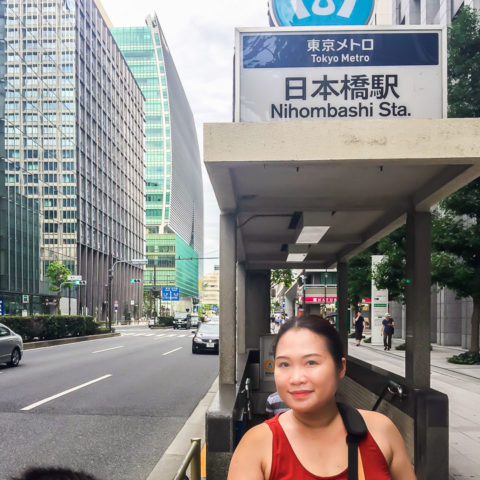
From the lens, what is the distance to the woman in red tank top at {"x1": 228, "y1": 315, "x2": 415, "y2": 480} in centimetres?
160

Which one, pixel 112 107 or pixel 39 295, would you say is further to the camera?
pixel 112 107

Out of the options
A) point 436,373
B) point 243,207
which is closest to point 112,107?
point 436,373

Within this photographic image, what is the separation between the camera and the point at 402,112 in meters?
5.11

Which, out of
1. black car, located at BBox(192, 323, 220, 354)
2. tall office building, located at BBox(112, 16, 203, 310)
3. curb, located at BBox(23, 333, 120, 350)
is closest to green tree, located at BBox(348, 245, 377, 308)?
black car, located at BBox(192, 323, 220, 354)

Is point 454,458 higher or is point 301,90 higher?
point 301,90

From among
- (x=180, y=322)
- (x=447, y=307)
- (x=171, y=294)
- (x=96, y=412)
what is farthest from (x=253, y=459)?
(x=171, y=294)

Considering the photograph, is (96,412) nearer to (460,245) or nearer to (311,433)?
(311,433)

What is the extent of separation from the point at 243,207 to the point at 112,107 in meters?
95.3

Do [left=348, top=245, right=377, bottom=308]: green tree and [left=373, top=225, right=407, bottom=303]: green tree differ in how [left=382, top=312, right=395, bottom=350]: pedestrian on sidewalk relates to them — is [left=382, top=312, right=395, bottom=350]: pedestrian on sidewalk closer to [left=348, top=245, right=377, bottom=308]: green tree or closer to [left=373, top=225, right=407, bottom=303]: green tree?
[left=373, top=225, right=407, bottom=303]: green tree

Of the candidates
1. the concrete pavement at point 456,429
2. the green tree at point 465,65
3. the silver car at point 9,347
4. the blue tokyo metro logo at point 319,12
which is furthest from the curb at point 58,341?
the blue tokyo metro logo at point 319,12

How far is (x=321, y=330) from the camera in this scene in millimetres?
1680

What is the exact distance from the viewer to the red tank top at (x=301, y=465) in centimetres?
162

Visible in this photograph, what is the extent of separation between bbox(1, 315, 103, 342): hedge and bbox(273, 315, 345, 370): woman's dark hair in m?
25.8

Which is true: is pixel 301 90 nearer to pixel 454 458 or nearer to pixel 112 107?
pixel 454 458
